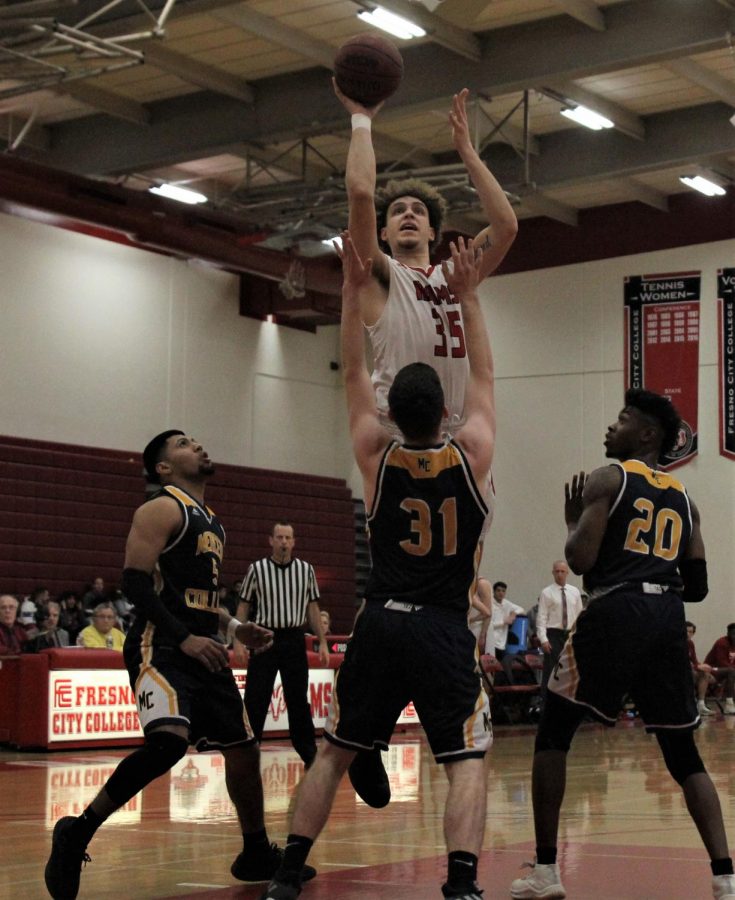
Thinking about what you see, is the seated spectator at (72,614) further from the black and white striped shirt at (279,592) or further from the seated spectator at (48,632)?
the black and white striped shirt at (279,592)

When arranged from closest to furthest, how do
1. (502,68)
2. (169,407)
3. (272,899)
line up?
(272,899), (502,68), (169,407)

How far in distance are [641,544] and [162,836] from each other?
328 cm

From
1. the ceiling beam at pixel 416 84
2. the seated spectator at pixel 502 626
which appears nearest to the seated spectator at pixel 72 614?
the seated spectator at pixel 502 626

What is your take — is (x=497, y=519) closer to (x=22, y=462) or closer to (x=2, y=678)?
(x=22, y=462)

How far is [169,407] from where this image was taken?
2319 cm

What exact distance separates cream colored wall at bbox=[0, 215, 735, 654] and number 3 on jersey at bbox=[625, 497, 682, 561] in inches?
646

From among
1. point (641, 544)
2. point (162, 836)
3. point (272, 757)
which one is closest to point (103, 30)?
point (272, 757)

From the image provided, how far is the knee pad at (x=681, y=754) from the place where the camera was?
203 inches

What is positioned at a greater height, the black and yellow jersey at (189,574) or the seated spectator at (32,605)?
the black and yellow jersey at (189,574)

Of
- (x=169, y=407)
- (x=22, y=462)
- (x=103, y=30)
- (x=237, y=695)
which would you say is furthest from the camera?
(x=169, y=407)

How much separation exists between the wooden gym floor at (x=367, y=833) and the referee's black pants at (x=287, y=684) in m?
0.40

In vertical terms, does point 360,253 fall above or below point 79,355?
below

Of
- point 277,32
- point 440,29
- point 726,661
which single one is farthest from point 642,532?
point 726,661

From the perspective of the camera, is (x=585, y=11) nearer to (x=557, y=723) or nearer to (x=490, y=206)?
(x=490, y=206)
